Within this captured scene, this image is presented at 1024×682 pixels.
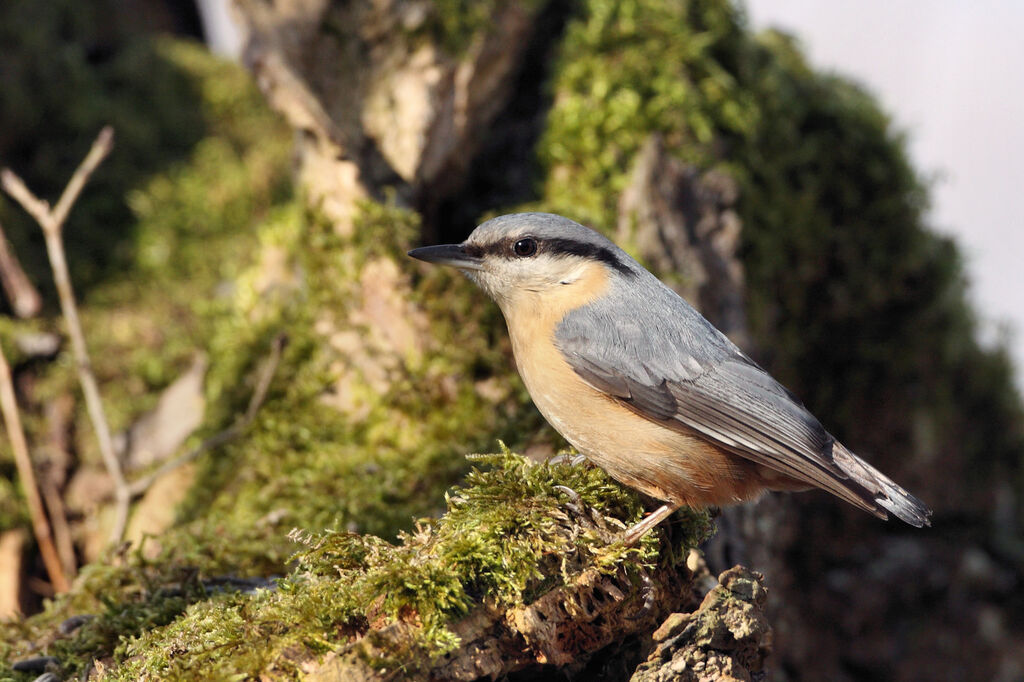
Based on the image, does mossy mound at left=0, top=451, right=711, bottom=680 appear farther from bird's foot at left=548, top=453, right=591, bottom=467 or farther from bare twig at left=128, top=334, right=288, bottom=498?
bare twig at left=128, top=334, right=288, bottom=498

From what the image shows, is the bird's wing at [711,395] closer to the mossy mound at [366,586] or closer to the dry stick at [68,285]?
the mossy mound at [366,586]

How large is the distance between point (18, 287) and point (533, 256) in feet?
9.68

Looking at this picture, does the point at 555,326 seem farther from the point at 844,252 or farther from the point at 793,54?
the point at 793,54

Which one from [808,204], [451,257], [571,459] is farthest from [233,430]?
[808,204]

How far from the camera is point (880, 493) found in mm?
2566

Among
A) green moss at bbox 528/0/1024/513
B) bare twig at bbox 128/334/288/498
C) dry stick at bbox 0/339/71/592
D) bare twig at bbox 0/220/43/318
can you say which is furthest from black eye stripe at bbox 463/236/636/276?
bare twig at bbox 0/220/43/318

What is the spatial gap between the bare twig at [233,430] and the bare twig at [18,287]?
127 cm

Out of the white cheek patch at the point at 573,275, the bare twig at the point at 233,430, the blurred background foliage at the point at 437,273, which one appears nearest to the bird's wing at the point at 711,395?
the white cheek patch at the point at 573,275

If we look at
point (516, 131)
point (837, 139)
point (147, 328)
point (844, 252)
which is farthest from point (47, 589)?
point (837, 139)

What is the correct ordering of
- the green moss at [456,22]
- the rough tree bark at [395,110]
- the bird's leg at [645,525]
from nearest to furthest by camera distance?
the bird's leg at [645,525] → the rough tree bark at [395,110] → the green moss at [456,22]

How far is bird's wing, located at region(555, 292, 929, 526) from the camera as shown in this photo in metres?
2.52

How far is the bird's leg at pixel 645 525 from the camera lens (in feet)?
7.66

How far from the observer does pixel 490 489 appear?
2.40m

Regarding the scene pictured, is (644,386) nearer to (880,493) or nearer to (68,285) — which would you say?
(880,493)
